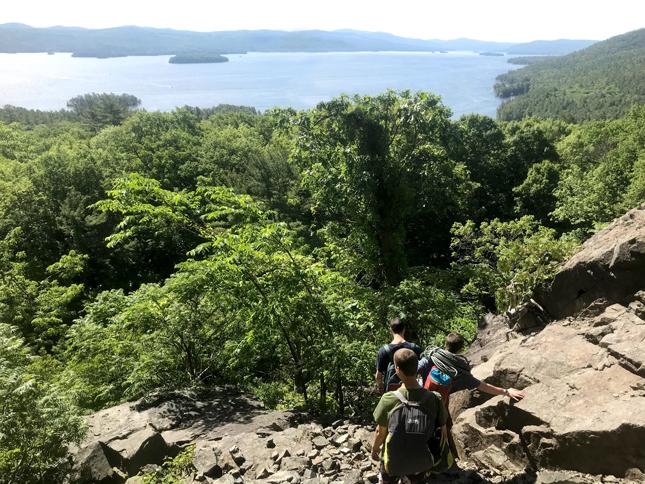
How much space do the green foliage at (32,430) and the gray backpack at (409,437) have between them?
4947 millimetres

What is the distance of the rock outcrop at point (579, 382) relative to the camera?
4.67 metres

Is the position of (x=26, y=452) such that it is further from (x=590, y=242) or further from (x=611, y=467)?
(x=590, y=242)

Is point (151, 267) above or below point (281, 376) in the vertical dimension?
below

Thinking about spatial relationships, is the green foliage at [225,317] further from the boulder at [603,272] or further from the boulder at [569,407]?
the boulder at [603,272]

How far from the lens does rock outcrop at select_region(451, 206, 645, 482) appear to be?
4668 millimetres

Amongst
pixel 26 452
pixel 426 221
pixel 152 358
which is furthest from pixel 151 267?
pixel 26 452

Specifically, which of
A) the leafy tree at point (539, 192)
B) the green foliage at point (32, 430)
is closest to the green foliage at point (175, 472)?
the green foliage at point (32, 430)

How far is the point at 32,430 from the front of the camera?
6164mm

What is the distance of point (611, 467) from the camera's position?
4.56 meters

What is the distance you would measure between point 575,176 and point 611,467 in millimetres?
35390

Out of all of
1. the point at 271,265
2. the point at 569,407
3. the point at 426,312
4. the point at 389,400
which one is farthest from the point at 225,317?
the point at 569,407

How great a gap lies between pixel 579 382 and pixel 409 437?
2719 mm

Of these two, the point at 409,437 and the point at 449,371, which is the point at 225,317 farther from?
the point at 409,437

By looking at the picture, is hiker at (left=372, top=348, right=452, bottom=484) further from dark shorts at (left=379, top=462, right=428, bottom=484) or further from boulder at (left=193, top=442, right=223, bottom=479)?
boulder at (left=193, top=442, right=223, bottom=479)
